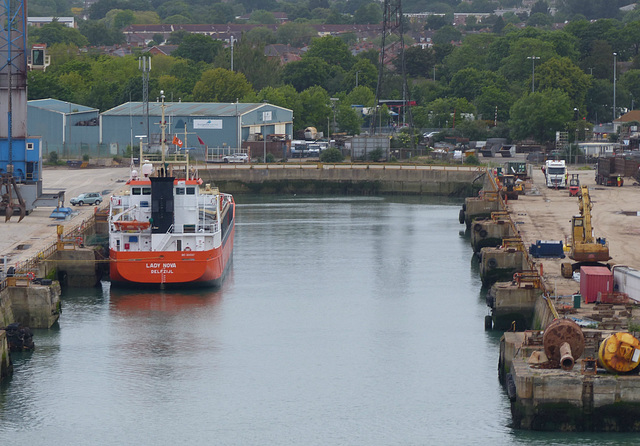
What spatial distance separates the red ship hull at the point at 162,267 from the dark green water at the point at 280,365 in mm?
925

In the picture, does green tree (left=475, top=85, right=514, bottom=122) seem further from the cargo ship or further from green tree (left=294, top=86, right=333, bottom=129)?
the cargo ship

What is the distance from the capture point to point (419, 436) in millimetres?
40656

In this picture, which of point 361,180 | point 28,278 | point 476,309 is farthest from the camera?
point 361,180

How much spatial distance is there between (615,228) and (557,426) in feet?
122

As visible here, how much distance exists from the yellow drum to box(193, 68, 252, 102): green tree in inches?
4621

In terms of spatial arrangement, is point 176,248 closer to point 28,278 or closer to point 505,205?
point 28,278

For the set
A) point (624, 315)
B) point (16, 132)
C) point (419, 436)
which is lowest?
point (419, 436)

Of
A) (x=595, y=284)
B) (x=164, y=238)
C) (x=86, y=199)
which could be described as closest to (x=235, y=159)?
(x=86, y=199)

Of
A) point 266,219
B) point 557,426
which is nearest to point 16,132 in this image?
point 266,219

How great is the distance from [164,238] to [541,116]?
84.7 metres

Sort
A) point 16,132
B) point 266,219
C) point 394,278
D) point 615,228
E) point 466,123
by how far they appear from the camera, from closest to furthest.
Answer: point 394,278 < point 615,228 < point 16,132 < point 266,219 < point 466,123

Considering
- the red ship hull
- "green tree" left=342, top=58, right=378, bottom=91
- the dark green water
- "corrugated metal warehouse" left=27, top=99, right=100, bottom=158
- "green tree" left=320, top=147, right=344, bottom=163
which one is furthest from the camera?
"green tree" left=342, top=58, right=378, bottom=91

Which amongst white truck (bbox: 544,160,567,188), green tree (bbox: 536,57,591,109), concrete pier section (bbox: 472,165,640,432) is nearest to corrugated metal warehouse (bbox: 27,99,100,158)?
white truck (bbox: 544,160,567,188)

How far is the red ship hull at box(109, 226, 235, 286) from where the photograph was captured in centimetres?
6062
